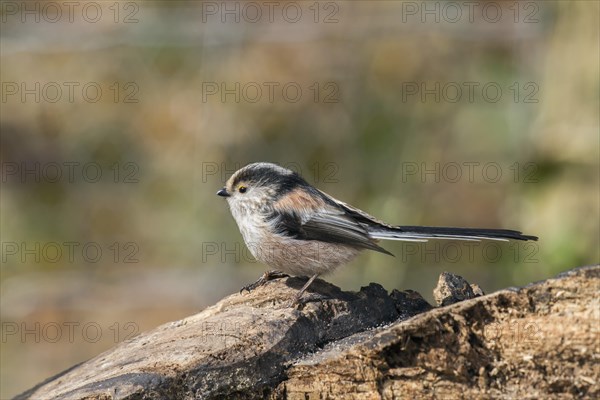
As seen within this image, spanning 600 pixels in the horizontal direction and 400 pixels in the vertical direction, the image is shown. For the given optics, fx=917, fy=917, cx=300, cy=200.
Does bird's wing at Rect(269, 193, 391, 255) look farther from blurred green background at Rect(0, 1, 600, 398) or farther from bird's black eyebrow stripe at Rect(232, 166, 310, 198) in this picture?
blurred green background at Rect(0, 1, 600, 398)

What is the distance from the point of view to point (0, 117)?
9.98 m

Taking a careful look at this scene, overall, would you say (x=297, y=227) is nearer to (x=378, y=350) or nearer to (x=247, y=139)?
(x=378, y=350)

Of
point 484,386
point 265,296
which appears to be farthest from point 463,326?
point 265,296

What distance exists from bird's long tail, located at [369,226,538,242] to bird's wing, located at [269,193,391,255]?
0.32 ft

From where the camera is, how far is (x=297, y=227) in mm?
5668

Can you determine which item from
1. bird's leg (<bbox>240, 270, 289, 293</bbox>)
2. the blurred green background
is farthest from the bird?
the blurred green background

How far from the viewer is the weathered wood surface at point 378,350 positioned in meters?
3.54

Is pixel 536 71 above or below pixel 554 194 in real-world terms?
above

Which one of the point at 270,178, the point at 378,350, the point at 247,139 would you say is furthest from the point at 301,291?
the point at 247,139

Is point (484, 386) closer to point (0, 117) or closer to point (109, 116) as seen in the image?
point (109, 116)

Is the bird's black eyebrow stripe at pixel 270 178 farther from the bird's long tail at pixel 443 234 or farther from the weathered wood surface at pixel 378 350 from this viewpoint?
the weathered wood surface at pixel 378 350

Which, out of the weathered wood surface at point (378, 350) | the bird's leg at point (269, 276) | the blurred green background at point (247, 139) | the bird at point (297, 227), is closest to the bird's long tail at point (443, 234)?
the bird at point (297, 227)

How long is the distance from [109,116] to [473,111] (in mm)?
3867

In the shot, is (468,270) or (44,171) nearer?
(468,270)
